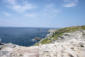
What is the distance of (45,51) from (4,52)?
9.06 m

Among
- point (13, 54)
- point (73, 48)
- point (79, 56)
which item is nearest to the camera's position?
point (79, 56)

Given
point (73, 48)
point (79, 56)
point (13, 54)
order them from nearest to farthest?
point (79, 56) < point (13, 54) < point (73, 48)

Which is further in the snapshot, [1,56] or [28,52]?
[28,52]

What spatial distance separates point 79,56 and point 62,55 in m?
3.36

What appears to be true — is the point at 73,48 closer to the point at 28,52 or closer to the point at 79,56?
the point at 79,56

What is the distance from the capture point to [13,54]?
22016 millimetres

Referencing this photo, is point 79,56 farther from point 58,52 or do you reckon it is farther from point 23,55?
point 23,55

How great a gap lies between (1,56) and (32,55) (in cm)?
643

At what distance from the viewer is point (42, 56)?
21.1 meters

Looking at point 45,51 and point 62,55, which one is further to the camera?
point 45,51

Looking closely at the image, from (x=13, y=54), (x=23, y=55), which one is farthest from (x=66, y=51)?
(x=13, y=54)

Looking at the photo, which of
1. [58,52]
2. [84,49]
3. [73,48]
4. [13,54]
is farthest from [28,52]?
[84,49]

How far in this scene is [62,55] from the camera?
20.6m

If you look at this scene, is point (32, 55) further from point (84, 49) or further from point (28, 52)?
point (84, 49)
